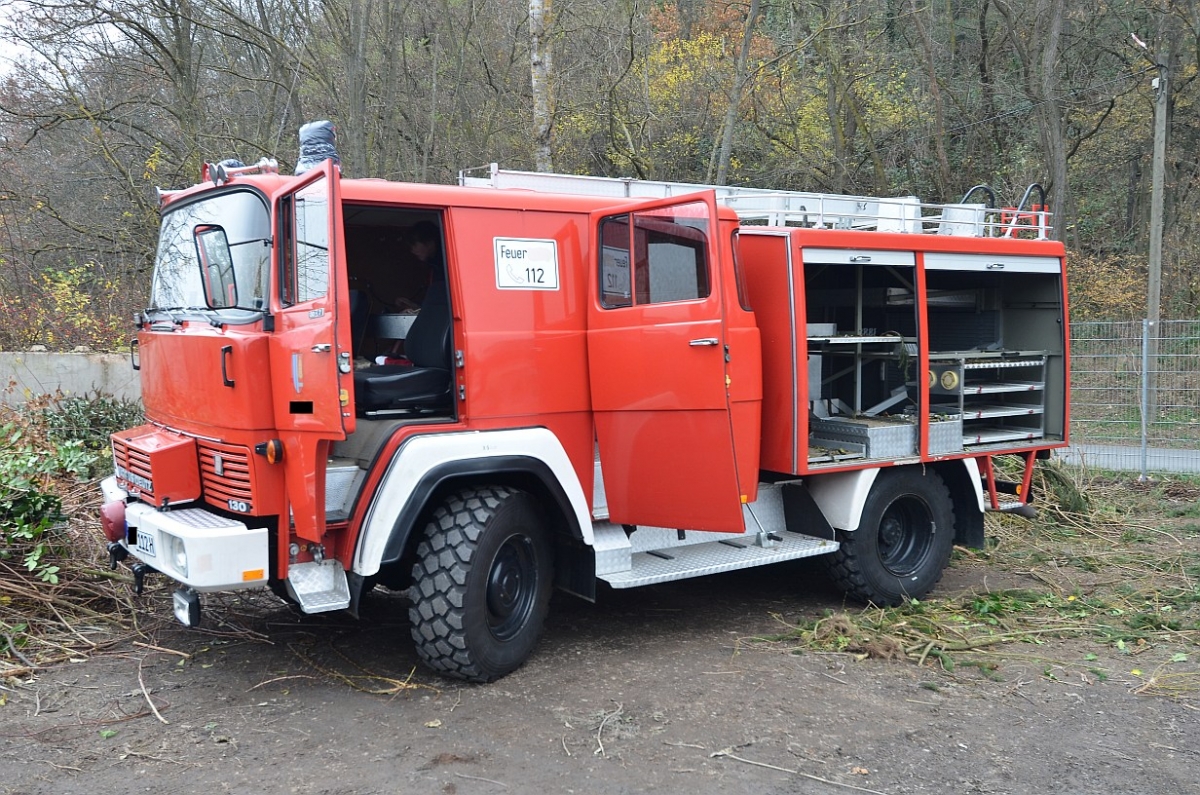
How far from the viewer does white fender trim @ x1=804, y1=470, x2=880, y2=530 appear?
6285 mm

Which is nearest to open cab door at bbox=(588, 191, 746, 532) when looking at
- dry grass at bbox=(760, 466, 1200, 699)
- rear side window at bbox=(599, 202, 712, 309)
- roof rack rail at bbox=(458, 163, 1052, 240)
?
rear side window at bbox=(599, 202, 712, 309)

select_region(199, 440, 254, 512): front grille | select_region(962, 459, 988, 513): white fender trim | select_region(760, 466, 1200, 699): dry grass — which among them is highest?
select_region(199, 440, 254, 512): front grille

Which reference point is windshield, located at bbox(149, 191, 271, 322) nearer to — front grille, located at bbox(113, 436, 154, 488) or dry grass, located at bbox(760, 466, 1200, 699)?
front grille, located at bbox(113, 436, 154, 488)

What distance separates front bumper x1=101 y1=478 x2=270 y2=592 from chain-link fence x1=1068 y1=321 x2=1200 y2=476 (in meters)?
9.72

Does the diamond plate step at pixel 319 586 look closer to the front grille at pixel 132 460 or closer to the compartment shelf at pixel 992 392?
the front grille at pixel 132 460

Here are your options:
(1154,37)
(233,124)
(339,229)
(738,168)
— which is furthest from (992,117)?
(339,229)

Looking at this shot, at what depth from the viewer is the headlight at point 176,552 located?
4.51 m

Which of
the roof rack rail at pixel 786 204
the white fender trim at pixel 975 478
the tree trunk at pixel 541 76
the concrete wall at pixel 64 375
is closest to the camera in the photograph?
the roof rack rail at pixel 786 204

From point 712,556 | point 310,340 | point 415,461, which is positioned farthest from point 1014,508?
point 310,340

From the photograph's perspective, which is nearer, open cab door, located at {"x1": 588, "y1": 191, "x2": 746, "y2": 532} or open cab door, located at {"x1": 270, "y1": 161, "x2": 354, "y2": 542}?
open cab door, located at {"x1": 270, "y1": 161, "x2": 354, "y2": 542}

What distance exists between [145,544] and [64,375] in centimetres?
628

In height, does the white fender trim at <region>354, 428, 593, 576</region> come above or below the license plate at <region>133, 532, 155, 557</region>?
above

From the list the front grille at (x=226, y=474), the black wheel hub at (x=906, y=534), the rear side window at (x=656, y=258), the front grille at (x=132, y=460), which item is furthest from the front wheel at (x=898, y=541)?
the front grille at (x=132, y=460)

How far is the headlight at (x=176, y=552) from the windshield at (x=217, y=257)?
1086 millimetres
